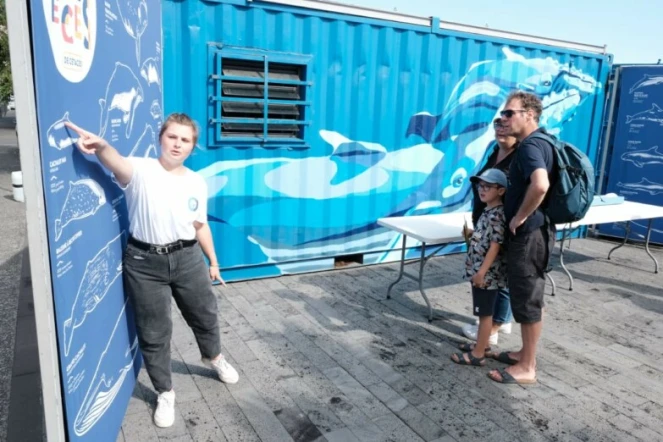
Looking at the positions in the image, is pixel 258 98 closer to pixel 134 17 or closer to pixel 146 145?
pixel 146 145

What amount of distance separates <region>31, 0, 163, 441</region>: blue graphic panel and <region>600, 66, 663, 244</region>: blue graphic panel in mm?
7086

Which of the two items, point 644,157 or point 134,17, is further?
point 644,157

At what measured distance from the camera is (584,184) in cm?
301

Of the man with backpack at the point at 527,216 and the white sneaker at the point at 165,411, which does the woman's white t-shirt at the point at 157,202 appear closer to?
the white sneaker at the point at 165,411

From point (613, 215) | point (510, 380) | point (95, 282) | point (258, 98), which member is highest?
point (258, 98)

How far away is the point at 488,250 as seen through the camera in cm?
324

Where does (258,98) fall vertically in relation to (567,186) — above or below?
above

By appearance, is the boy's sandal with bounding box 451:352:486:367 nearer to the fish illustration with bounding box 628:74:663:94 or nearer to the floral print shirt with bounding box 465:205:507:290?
the floral print shirt with bounding box 465:205:507:290

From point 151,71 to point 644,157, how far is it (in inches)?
276

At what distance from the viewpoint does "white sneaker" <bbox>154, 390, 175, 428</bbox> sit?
106 inches

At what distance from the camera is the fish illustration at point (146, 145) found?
282 centimetres

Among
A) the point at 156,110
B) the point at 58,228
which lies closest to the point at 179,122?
the point at 58,228

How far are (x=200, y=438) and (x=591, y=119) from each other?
7.02 metres

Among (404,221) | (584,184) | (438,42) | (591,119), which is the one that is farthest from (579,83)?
(584,184)
